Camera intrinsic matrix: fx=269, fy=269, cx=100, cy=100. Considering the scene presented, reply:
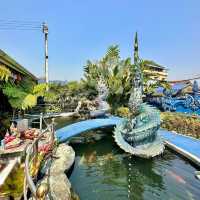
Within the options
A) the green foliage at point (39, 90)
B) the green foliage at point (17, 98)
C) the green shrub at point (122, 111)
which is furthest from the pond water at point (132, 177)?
the green shrub at point (122, 111)

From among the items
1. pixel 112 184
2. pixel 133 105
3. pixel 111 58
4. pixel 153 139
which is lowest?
pixel 112 184

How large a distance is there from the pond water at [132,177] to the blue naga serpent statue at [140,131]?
A: 502 millimetres

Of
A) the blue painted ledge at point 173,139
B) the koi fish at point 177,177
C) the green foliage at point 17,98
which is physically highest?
the green foliage at point 17,98

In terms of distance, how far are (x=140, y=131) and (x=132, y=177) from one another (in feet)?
9.64

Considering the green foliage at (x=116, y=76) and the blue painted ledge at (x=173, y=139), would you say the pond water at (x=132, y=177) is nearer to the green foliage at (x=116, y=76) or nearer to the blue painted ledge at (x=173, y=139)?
the blue painted ledge at (x=173, y=139)

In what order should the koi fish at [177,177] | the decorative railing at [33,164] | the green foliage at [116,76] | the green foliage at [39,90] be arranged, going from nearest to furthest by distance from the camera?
the decorative railing at [33,164], the koi fish at [177,177], the green foliage at [39,90], the green foliage at [116,76]

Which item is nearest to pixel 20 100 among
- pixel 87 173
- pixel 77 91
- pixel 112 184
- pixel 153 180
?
pixel 87 173

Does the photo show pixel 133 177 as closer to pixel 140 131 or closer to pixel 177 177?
pixel 177 177

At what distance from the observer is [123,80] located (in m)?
28.6

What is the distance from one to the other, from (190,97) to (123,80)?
745 cm

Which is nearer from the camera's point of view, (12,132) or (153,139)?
(12,132)

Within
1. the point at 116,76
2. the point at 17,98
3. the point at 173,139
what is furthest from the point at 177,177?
the point at 116,76

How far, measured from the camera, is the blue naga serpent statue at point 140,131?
13.8m

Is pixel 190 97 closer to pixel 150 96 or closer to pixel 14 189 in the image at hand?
pixel 150 96
